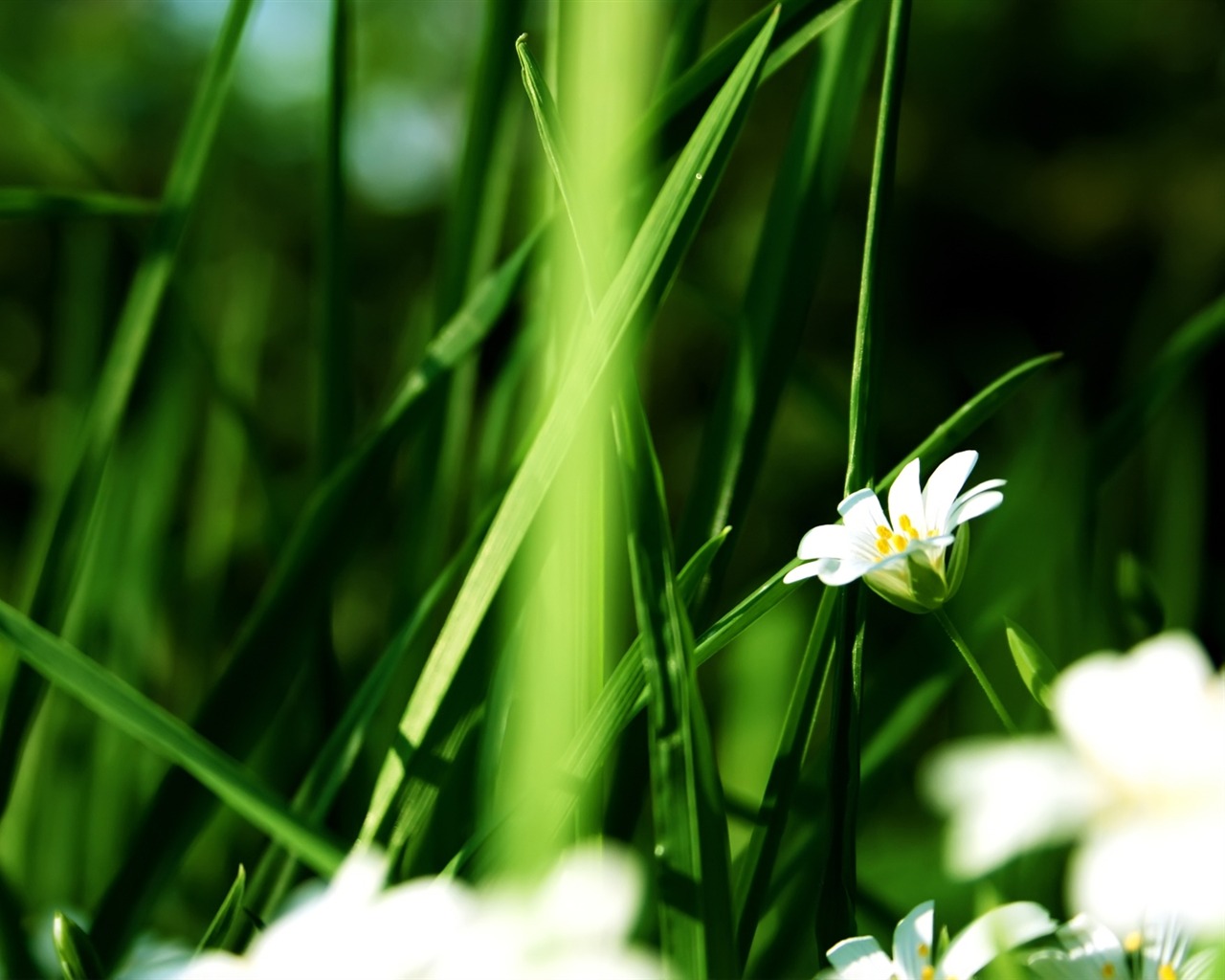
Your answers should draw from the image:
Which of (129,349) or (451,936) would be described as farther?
(129,349)

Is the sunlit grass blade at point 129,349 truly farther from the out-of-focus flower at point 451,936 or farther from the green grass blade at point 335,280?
the out-of-focus flower at point 451,936

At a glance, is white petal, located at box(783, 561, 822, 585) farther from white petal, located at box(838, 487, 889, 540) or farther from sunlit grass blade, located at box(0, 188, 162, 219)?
sunlit grass blade, located at box(0, 188, 162, 219)

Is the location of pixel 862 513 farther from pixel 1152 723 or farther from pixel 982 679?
pixel 1152 723

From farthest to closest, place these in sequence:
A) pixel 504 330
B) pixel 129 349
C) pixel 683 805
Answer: pixel 504 330, pixel 129 349, pixel 683 805

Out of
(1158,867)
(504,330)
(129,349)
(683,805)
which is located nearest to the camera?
→ (1158,867)

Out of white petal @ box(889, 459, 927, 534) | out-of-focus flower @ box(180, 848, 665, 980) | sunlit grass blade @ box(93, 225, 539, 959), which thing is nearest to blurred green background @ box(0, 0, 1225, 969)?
sunlit grass blade @ box(93, 225, 539, 959)

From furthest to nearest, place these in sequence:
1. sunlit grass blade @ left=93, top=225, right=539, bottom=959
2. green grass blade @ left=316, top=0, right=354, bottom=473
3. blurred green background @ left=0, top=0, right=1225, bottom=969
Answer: blurred green background @ left=0, top=0, right=1225, bottom=969
green grass blade @ left=316, top=0, right=354, bottom=473
sunlit grass blade @ left=93, top=225, right=539, bottom=959

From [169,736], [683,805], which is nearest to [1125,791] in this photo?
[683,805]
